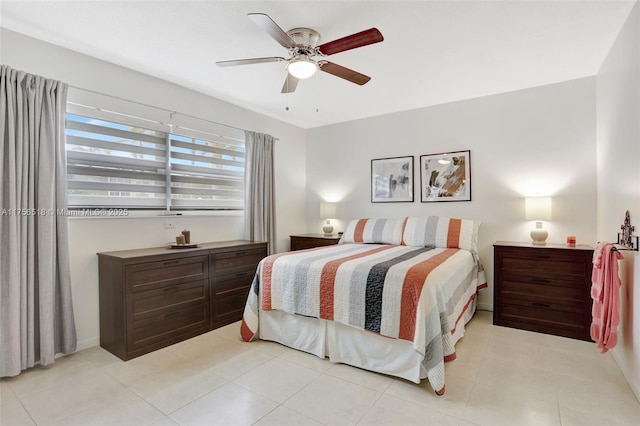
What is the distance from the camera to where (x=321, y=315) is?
8.16 ft

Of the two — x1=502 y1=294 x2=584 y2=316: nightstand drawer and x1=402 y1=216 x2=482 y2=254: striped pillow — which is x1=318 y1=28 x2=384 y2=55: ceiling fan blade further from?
x1=502 y1=294 x2=584 y2=316: nightstand drawer

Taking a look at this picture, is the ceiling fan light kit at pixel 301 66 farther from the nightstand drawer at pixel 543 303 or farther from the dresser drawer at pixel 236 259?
the nightstand drawer at pixel 543 303

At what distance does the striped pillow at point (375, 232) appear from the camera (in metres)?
3.88

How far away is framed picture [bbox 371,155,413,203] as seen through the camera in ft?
14.1

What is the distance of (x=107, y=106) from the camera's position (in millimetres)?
2918

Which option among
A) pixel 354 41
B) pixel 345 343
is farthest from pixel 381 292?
pixel 354 41

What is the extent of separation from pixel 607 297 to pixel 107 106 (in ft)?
13.8

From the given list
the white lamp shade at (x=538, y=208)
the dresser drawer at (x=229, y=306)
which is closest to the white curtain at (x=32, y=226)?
the dresser drawer at (x=229, y=306)

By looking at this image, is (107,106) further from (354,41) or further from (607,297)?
(607,297)

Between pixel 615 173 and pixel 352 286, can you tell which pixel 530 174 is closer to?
pixel 615 173

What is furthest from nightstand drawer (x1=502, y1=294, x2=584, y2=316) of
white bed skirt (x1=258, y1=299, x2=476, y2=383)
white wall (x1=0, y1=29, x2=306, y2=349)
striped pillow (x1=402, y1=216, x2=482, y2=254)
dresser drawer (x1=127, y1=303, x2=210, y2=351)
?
white wall (x1=0, y1=29, x2=306, y2=349)

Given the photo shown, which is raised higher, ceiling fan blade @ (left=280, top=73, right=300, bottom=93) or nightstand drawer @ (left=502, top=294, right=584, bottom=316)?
ceiling fan blade @ (left=280, top=73, right=300, bottom=93)

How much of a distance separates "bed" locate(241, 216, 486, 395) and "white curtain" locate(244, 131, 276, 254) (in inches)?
52.4

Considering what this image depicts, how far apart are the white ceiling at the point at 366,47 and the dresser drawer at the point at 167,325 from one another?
226 centimetres
